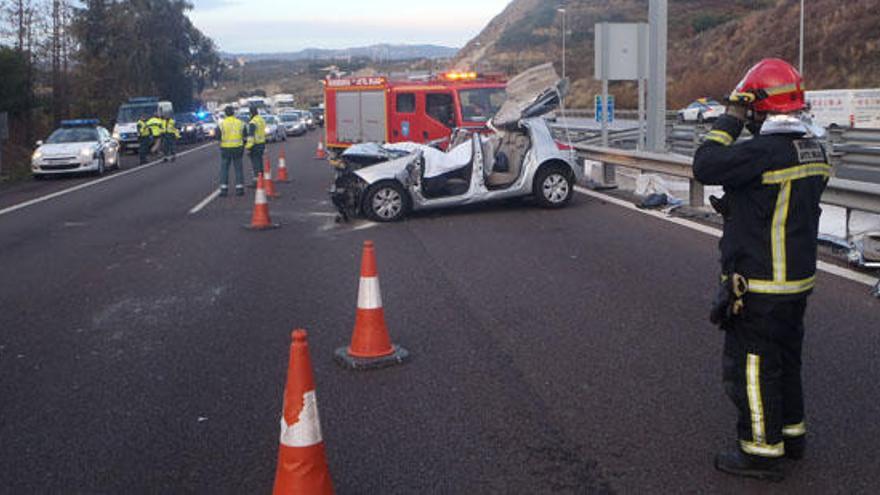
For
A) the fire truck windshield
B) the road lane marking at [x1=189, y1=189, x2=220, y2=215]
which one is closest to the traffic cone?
the road lane marking at [x1=189, y1=189, x2=220, y2=215]

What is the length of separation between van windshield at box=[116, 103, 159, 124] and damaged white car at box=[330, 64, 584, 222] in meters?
29.4

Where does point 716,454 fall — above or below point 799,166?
below

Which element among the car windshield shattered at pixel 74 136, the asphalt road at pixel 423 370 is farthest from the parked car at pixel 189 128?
the asphalt road at pixel 423 370

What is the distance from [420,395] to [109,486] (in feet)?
6.27

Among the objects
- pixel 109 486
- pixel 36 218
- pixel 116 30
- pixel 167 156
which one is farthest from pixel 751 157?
pixel 116 30

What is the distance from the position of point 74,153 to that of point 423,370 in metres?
22.7

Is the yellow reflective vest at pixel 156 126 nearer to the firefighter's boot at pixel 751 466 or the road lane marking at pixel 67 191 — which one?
the road lane marking at pixel 67 191

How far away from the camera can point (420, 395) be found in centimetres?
607

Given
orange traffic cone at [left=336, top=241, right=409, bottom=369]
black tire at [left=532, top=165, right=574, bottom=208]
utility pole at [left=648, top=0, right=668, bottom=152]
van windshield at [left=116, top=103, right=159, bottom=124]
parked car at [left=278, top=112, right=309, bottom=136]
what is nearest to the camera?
orange traffic cone at [left=336, top=241, right=409, bottom=369]

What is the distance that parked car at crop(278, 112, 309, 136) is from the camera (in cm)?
5519

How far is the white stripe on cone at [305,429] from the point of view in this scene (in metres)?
4.19

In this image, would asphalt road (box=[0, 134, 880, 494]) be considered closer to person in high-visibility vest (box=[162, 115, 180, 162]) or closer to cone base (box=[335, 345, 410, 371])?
cone base (box=[335, 345, 410, 371])

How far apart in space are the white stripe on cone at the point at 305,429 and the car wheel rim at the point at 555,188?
1112 cm

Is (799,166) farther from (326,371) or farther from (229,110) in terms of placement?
(229,110)
